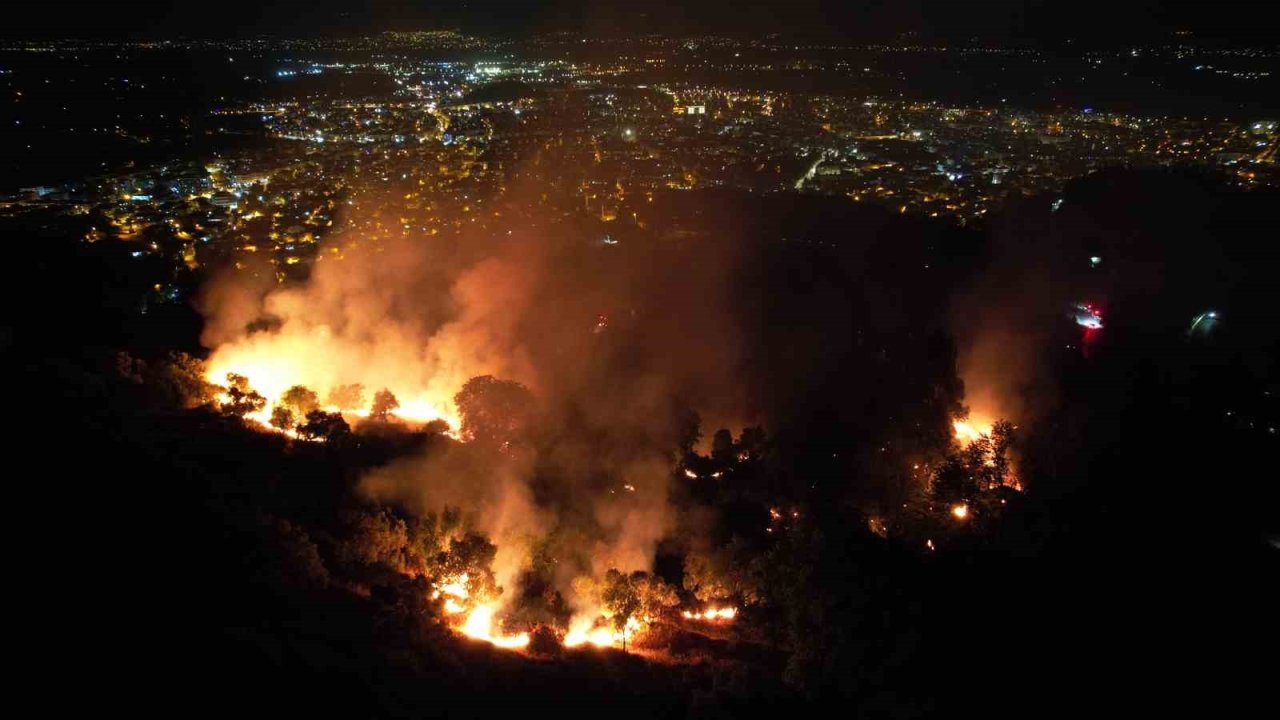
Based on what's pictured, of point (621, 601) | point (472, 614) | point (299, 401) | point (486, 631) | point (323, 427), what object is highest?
point (299, 401)

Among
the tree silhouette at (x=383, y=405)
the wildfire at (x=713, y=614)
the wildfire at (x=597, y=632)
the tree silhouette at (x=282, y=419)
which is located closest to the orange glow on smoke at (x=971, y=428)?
the wildfire at (x=713, y=614)

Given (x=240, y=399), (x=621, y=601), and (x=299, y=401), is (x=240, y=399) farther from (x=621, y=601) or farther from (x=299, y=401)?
(x=621, y=601)

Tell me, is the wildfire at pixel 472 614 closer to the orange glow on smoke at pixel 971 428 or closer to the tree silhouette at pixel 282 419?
the tree silhouette at pixel 282 419

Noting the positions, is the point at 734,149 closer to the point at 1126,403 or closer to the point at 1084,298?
the point at 1084,298

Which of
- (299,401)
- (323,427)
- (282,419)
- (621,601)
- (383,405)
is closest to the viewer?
(621,601)

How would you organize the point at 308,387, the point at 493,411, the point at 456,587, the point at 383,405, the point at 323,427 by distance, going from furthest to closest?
the point at 308,387 < the point at 383,405 < the point at 493,411 < the point at 323,427 < the point at 456,587

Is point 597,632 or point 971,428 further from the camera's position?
point 971,428

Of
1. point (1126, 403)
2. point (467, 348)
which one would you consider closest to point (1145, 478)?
point (1126, 403)

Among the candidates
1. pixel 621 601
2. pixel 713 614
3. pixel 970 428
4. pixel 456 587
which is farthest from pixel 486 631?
pixel 970 428
